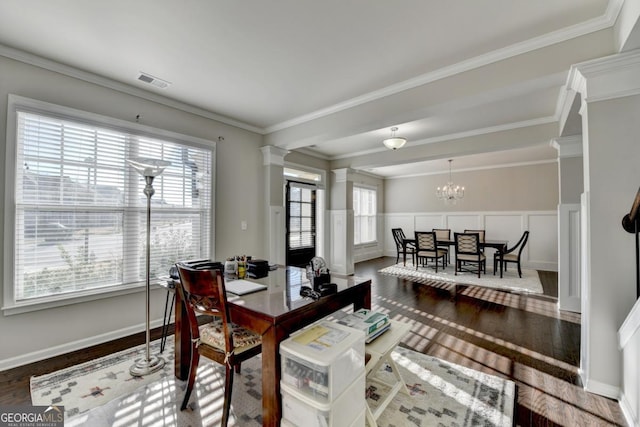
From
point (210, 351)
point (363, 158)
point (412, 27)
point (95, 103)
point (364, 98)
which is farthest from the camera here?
point (363, 158)

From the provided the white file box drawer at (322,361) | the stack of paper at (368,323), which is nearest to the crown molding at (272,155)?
the stack of paper at (368,323)

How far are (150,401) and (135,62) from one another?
284 cm

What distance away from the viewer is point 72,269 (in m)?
2.54

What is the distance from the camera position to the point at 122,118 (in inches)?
113

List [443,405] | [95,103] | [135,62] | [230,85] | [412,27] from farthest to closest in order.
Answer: [230,85], [95,103], [135,62], [412,27], [443,405]

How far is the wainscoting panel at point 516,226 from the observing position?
21.2 feet

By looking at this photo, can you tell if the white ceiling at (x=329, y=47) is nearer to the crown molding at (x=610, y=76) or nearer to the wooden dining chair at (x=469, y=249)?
the crown molding at (x=610, y=76)

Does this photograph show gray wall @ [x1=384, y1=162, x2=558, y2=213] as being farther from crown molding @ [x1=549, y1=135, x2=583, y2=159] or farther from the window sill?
the window sill

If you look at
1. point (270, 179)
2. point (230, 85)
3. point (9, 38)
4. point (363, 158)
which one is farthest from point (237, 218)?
point (363, 158)

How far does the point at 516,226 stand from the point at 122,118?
8408 mm

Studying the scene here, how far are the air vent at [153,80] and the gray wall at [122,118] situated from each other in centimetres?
32

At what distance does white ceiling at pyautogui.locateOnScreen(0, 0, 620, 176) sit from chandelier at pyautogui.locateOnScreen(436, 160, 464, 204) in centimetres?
384

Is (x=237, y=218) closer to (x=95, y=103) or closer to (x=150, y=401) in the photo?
(x=95, y=103)

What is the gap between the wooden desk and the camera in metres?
1.37
